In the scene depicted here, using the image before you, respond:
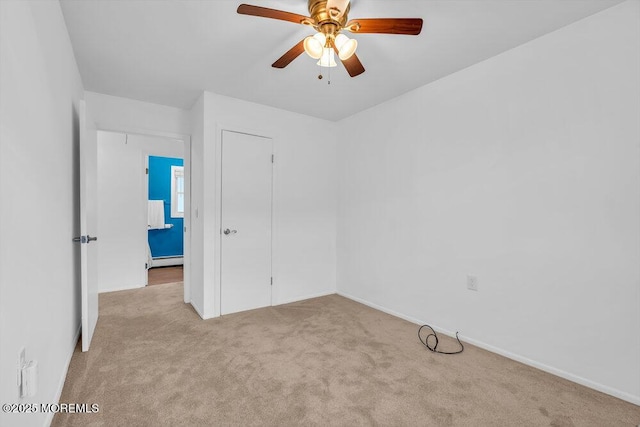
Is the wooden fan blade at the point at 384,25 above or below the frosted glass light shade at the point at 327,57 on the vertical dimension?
above

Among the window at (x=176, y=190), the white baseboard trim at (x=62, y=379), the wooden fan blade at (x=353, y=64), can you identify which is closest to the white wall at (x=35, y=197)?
the white baseboard trim at (x=62, y=379)

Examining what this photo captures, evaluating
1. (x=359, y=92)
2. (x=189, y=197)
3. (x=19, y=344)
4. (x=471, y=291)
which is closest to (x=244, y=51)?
(x=359, y=92)

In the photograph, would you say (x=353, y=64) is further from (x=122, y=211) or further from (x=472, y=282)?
(x=122, y=211)

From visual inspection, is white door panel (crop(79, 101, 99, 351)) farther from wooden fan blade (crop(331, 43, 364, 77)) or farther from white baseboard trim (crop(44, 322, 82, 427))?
wooden fan blade (crop(331, 43, 364, 77))

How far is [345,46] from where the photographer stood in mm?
1704

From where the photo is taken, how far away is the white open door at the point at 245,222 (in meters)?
3.25

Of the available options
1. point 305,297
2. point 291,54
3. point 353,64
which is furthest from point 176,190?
point 353,64

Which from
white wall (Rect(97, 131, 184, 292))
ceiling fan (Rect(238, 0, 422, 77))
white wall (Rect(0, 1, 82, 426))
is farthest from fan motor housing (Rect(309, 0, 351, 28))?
white wall (Rect(97, 131, 184, 292))

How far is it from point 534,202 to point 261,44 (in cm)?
229

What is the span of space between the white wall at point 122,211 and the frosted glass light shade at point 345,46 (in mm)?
3765

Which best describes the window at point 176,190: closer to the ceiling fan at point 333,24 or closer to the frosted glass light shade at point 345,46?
the ceiling fan at point 333,24

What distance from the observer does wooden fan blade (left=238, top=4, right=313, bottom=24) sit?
1492 millimetres

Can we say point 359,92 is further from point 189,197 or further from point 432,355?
point 432,355

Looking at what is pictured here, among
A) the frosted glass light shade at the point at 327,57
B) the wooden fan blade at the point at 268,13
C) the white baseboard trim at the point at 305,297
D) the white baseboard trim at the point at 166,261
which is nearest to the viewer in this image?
the wooden fan blade at the point at 268,13
